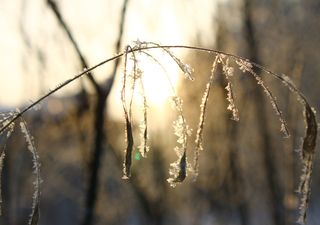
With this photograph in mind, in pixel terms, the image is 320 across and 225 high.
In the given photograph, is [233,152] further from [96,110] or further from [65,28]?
[65,28]

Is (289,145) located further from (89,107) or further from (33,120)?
(89,107)

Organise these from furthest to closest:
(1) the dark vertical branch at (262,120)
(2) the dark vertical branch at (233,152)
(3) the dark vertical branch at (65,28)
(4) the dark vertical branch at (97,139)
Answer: (2) the dark vertical branch at (233,152) < (1) the dark vertical branch at (262,120) < (4) the dark vertical branch at (97,139) < (3) the dark vertical branch at (65,28)

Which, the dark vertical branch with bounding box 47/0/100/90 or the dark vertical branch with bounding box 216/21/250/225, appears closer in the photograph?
the dark vertical branch with bounding box 47/0/100/90

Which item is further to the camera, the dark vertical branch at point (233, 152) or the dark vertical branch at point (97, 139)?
the dark vertical branch at point (233, 152)

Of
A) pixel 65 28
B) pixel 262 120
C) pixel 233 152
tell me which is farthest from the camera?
pixel 233 152

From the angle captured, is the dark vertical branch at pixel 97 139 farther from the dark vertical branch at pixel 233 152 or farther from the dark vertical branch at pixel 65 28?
the dark vertical branch at pixel 233 152

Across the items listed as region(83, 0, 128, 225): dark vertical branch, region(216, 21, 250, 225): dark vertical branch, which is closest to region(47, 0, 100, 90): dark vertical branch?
region(83, 0, 128, 225): dark vertical branch

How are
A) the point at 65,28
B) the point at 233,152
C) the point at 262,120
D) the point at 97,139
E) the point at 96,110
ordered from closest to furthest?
the point at 65,28 → the point at 96,110 → the point at 97,139 → the point at 262,120 → the point at 233,152

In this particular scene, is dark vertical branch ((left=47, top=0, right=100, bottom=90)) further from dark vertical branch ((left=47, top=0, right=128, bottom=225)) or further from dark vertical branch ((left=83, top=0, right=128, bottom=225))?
dark vertical branch ((left=83, top=0, right=128, bottom=225))

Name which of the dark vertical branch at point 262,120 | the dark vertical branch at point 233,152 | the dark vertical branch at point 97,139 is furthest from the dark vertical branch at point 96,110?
the dark vertical branch at point 233,152

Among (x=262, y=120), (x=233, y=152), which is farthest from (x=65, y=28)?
(x=233, y=152)

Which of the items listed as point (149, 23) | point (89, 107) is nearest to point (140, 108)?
point (89, 107)
